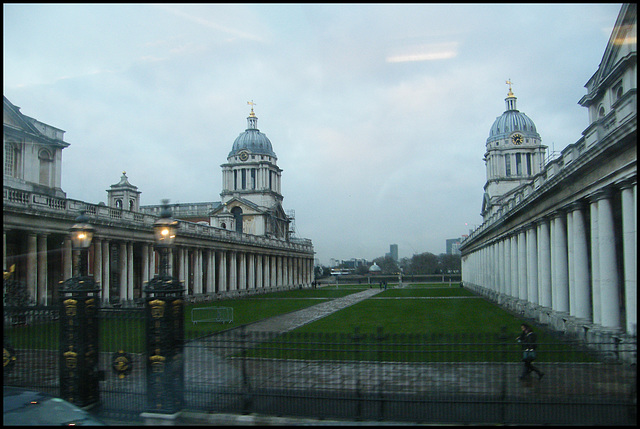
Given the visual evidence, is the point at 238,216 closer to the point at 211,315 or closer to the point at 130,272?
the point at 130,272

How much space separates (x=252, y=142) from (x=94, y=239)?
58.3 m

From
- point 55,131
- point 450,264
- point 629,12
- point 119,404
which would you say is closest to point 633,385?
point 119,404

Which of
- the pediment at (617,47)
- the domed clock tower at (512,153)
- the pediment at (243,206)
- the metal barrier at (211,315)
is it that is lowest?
the metal barrier at (211,315)

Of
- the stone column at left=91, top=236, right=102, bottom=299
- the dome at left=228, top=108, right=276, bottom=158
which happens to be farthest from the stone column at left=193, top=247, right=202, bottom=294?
the dome at left=228, top=108, right=276, bottom=158

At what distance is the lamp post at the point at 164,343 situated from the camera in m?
10.5

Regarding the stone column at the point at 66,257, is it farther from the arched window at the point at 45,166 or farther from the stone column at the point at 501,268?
the stone column at the point at 501,268

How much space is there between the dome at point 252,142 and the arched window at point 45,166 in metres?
52.5

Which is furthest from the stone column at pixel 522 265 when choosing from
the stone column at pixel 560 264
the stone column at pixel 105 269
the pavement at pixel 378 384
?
the stone column at pixel 105 269

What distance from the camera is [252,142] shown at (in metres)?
90.4

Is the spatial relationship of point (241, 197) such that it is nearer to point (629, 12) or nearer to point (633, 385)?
point (629, 12)

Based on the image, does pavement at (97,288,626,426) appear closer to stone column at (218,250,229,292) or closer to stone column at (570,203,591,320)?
stone column at (570,203,591,320)

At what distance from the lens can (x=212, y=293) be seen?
170 feet

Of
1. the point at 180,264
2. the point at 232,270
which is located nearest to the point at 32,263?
the point at 180,264

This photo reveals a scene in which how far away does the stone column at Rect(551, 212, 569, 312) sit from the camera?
74.1ft
